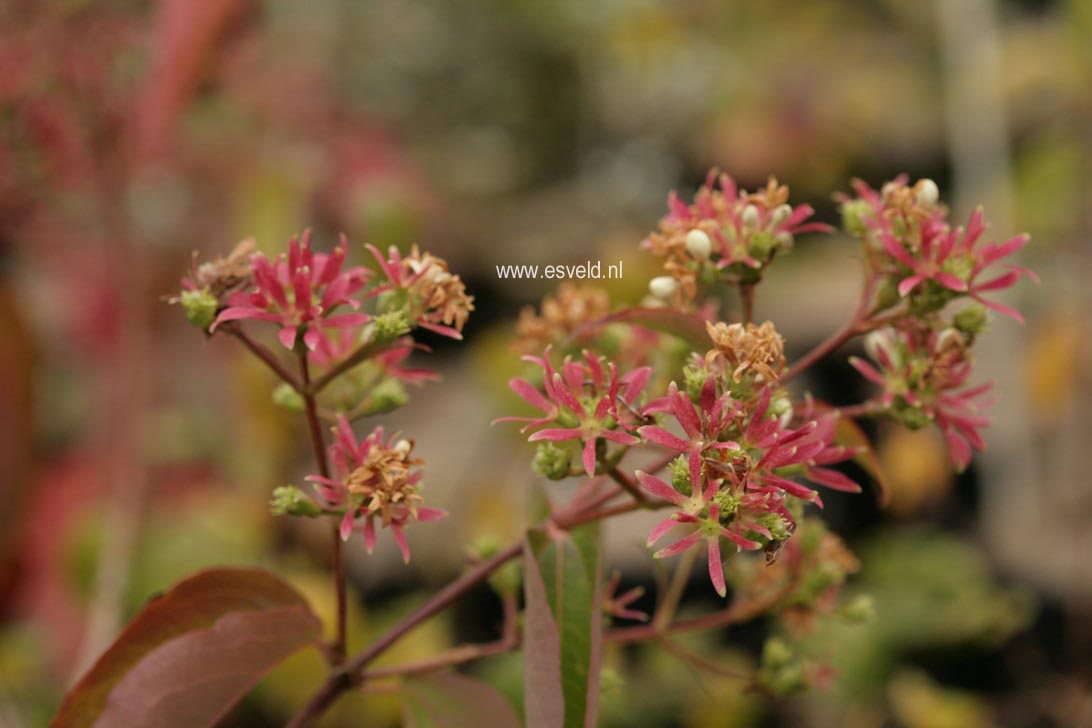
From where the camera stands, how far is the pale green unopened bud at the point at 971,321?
43cm

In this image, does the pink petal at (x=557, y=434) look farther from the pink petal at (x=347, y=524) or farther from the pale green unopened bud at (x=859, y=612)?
the pale green unopened bud at (x=859, y=612)

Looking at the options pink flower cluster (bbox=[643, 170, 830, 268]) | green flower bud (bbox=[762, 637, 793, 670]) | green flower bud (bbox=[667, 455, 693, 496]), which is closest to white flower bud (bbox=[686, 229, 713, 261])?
pink flower cluster (bbox=[643, 170, 830, 268])

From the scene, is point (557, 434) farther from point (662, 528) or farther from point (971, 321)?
point (971, 321)

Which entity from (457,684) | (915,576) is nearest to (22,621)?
(457,684)

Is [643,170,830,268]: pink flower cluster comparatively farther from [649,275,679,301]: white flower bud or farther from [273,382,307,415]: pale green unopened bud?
[273,382,307,415]: pale green unopened bud

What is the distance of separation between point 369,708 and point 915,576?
0.77 m

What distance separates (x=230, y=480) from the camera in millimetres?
1309

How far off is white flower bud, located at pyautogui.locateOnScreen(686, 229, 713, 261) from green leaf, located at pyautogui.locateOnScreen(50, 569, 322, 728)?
23cm

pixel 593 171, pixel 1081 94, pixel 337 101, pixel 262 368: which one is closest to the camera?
pixel 262 368

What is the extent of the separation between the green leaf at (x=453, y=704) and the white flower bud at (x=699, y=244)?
21cm

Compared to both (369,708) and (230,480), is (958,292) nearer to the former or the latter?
(369,708)

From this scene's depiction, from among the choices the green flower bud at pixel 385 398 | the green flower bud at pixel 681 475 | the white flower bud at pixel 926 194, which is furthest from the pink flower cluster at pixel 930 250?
the green flower bud at pixel 385 398

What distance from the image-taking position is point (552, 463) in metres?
0.39

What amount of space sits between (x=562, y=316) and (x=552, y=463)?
0.35 feet
